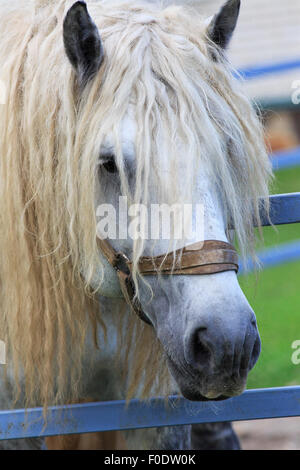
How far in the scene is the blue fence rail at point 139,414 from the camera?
1.95m

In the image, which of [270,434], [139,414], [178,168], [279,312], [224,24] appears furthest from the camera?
[279,312]

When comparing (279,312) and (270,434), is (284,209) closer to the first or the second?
(270,434)

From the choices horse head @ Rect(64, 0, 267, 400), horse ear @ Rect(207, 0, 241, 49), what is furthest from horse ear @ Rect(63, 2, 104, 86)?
horse ear @ Rect(207, 0, 241, 49)

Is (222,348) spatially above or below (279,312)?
below

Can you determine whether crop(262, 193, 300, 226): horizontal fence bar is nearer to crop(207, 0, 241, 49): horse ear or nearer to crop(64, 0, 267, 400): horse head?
crop(64, 0, 267, 400): horse head

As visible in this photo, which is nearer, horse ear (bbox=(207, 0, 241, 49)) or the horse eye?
the horse eye

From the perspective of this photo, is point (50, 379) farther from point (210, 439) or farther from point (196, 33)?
point (210, 439)

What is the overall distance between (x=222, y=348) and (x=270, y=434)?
7.82 ft

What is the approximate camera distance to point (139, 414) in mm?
1986

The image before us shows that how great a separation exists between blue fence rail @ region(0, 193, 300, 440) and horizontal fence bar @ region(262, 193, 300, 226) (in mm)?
21

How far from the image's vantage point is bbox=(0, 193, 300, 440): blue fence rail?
195 centimetres

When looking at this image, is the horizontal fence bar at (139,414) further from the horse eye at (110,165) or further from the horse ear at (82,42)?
the horse ear at (82,42)

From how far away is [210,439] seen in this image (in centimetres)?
317

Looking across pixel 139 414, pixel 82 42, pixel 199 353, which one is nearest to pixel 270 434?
pixel 139 414
